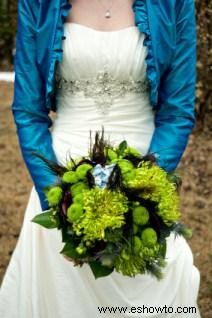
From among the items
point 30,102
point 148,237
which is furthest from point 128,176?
point 30,102

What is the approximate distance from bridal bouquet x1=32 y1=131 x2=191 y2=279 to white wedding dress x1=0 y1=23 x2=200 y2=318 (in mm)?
458

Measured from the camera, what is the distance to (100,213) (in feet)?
8.21

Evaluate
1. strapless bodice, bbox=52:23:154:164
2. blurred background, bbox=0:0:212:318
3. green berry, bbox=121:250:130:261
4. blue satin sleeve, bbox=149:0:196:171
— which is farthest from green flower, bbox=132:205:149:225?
blurred background, bbox=0:0:212:318

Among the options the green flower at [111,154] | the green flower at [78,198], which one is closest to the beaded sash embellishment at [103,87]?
the green flower at [111,154]

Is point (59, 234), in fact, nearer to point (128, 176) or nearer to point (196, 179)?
point (128, 176)

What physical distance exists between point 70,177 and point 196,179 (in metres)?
4.42

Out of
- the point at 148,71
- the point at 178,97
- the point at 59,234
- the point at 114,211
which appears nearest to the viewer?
the point at 114,211

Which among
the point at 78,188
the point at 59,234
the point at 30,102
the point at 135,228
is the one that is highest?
the point at 30,102

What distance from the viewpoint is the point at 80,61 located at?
118 inches

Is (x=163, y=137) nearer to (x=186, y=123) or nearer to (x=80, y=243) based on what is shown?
(x=186, y=123)

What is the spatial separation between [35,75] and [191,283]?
114 cm

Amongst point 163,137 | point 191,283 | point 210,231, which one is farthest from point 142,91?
point 210,231

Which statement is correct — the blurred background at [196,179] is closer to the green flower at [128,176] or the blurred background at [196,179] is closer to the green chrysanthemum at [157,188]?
the green chrysanthemum at [157,188]

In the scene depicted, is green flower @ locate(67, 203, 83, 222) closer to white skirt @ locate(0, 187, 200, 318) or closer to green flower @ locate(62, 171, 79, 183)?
green flower @ locate(62, 171, 79, 183)
